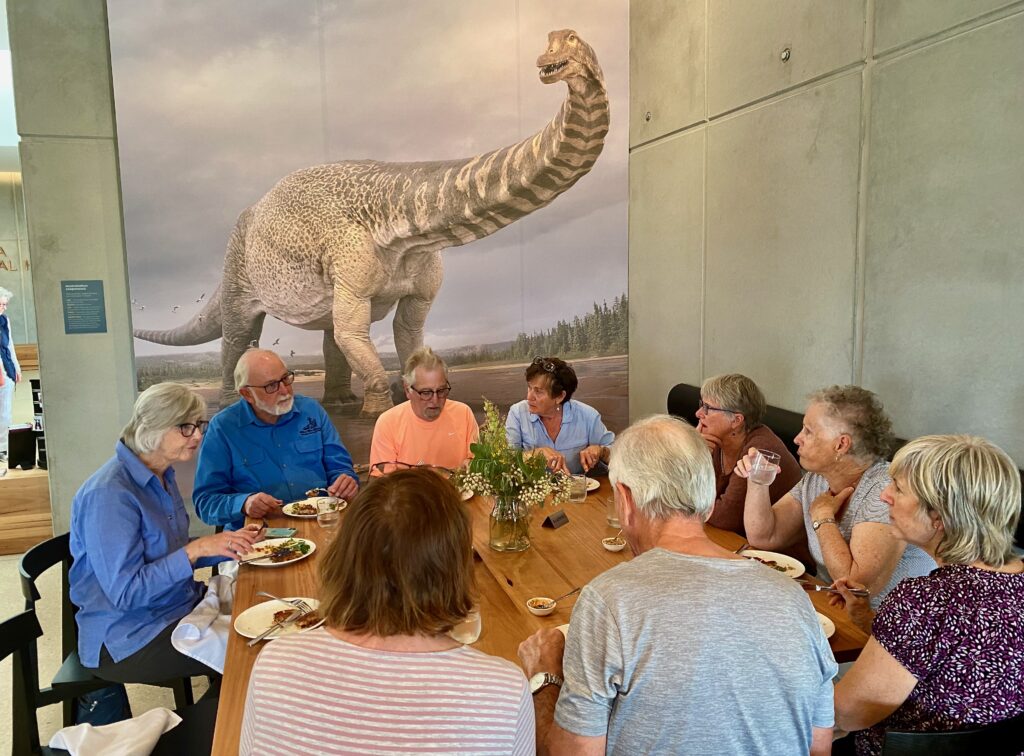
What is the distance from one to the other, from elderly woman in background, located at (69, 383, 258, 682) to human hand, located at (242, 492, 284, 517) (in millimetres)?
394

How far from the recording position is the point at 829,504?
2295 mm

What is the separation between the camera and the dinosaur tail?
456 cm

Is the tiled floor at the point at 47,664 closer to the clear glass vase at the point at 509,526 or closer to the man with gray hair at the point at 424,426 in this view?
the man with gray hair at the point at 424,426

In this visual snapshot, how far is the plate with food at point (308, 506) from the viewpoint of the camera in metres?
2.76

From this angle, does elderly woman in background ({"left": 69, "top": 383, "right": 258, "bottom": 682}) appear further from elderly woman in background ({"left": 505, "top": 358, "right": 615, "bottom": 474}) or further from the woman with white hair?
the woman with white hair

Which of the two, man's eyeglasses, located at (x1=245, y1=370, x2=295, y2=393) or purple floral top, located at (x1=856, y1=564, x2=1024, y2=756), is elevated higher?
man's eyeglasses, located at (x1=245, y1=370, x2=295, y2=393)

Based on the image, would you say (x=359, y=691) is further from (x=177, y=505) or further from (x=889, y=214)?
(x=889, y=214)

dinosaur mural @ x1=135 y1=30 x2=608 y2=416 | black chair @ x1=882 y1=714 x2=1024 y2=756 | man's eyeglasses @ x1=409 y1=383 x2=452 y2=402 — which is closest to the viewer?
black chair @ x1=882 y1=714 x2=1024 y2=756

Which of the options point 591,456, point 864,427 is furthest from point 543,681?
point 591,456

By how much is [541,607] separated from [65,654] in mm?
1640

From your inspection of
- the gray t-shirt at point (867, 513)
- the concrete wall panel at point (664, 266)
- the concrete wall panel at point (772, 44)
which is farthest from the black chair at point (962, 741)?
the concrete wall panel at point (664, 266)

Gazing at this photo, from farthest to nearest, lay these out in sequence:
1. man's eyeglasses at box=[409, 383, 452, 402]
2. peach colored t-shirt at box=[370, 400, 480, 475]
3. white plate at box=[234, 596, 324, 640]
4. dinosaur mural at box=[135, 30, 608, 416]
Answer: dinosaur mural at box=[135, 30, 608, 416] → peach colored t-shirt at box=[370, 400, 480, 475] → man's eyeglasses at box=[409, 383, 452, 402] → white plate at box=[234, 596, 324, 640]

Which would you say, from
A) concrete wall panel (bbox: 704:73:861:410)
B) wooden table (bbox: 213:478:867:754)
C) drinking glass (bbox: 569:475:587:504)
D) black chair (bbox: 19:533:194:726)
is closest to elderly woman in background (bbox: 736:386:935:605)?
wooden table (bbox: 213:478:867:754)

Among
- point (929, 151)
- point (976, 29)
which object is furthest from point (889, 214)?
point (976, 29)
